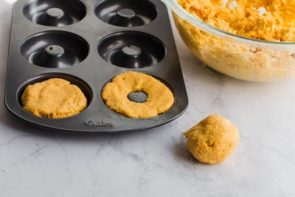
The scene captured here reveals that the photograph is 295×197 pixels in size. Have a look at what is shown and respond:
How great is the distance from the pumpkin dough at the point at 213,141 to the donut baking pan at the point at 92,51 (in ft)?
0.26

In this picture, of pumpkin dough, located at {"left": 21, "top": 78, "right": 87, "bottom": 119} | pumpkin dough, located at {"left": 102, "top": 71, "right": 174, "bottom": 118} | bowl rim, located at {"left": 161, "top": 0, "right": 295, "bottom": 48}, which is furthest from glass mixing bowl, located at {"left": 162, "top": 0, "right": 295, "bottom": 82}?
pumpkin dough, located at {"left": 21, "top": 78, "right": 87, "bottom": 119}

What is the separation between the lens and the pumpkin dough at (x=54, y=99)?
1.07 m

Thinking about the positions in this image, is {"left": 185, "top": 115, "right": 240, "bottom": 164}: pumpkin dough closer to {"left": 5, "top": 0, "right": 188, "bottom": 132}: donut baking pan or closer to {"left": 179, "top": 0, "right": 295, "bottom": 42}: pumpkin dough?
{"left": 5, "top": 0, "right": 188, "bottom": 132}: donut baking pan

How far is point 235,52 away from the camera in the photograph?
1.15 m

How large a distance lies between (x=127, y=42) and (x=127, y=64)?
0.08 metres

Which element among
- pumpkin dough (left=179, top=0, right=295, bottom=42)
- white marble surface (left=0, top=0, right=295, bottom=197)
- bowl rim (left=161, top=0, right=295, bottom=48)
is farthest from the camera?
pumpkin dough (left=179, top=0, right=295, bottom=42)

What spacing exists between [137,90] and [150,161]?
18 centimetres

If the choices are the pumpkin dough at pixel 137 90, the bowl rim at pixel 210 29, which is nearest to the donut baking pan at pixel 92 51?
the pumpkin dough at pixel 137 90

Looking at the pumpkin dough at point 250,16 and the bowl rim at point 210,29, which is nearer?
the bowl rim at point 210,29

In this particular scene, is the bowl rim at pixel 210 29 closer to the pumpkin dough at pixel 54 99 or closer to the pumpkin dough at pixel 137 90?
the pumpkin dough at pixel 137 90

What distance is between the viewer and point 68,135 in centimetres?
107

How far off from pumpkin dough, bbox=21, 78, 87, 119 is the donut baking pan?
0.02m

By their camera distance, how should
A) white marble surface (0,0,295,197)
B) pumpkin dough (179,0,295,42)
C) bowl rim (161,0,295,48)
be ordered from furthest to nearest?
pumpkin dough (179,0,295,42) < bowl rim (161,0,295,48) < white marble surface (0,0,295,197)

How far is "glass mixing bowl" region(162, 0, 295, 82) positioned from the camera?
1.11 meters
